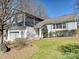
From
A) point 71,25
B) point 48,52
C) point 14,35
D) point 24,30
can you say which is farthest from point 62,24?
point 48,52

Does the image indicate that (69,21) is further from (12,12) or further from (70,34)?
(12,12)

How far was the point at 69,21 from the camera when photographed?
2966 centimetres

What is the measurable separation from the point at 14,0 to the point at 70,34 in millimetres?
16078

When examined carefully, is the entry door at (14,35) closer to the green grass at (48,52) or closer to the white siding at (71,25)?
the white siding at (71,25)

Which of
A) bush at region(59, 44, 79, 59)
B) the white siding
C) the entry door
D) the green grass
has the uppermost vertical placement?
the white siding

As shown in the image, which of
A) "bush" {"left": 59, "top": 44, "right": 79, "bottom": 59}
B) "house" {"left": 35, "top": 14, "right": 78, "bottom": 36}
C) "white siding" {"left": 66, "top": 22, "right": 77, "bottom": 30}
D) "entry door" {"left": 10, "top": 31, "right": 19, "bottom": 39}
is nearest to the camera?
"bush" {"left": 59, "top": 44, "right": 79, "bottom": 59}

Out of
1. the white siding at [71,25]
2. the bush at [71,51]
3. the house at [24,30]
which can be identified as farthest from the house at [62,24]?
the bush at [71,51]

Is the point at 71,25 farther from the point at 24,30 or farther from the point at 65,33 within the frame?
the point at 24,30

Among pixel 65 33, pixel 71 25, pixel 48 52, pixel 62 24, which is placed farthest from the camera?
pixel 62 24

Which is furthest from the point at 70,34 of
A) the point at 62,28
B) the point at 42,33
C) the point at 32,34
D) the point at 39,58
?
the point at 39,58

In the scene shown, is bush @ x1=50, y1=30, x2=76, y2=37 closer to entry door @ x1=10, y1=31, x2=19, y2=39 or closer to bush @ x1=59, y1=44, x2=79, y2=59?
entry door @ x1=10, y1=31, x2=19, y2=39

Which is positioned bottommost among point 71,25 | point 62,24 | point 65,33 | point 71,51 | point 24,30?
point 71,51

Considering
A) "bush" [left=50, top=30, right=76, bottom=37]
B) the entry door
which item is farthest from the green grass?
the entry door

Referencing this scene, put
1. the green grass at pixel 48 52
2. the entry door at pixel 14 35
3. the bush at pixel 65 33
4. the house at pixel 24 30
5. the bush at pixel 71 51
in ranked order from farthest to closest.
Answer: the entry door at pixel 14 35 < the house at pixel 24 30 < the bush at pixel 65 33 < the green grass at pixel 48 52 < the bush at pixel 71 51
